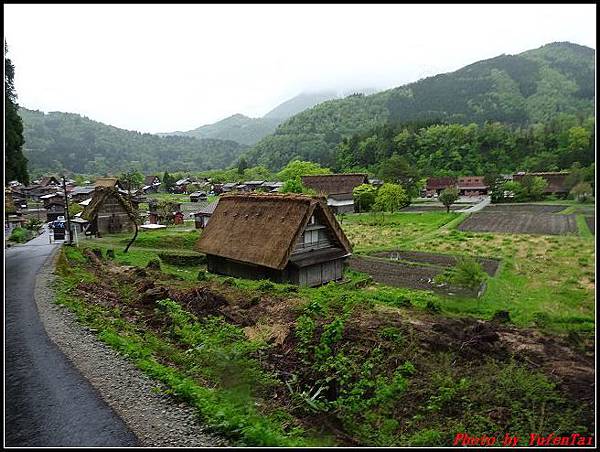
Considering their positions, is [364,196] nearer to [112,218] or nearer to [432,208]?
[432,208]

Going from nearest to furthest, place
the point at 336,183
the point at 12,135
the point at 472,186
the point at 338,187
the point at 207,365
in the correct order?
the point at 207,365
the point at 12,135
the point at 338,187
the point at 336,183
the point at 472,186

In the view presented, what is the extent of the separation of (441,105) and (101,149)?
124865 mm

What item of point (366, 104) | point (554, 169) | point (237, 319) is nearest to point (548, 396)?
point (237, 319)

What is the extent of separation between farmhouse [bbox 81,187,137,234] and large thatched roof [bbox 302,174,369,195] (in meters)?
33.9

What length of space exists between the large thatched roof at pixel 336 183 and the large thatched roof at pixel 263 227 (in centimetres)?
4013

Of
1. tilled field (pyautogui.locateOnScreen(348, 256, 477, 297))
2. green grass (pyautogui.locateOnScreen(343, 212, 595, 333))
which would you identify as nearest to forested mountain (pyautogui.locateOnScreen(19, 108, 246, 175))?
green grass (pyautogui.locateOnScreen(343, 212, 595, 333))

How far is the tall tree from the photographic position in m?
18.8

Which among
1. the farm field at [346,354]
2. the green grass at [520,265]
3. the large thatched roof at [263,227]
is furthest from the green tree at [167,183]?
the farm field at [346,354]

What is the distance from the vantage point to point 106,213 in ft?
106

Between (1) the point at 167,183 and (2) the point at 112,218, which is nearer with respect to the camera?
(2) the point at 112,218

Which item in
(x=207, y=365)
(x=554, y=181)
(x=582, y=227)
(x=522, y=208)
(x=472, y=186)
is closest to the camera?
(x=207, y=365)

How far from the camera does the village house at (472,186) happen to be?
Answer: 216 ft

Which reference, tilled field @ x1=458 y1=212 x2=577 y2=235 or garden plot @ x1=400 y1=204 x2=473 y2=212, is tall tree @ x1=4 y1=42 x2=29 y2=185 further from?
garden plot @ x1=400 y1=204 x2=473 y2=212

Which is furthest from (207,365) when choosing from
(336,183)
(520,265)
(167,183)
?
(167,183)
